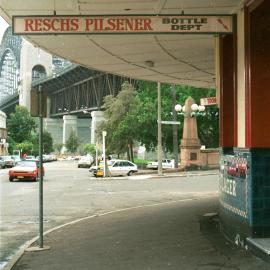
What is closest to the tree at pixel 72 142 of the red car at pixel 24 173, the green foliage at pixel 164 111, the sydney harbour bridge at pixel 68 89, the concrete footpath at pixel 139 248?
the sydney harbour bridge at pixel 68 89

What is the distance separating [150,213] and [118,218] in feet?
3.92

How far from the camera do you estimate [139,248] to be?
9.23m

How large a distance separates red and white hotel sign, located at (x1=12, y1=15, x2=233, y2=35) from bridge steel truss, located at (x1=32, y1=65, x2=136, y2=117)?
5932 cm

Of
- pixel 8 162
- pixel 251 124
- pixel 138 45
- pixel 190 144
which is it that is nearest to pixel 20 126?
pixel 8 162

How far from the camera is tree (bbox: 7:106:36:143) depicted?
123 m

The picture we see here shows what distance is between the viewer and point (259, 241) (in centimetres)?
800

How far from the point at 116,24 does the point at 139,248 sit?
3.76m

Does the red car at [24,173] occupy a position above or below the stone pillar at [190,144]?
below

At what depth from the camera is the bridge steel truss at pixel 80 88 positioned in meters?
Result: 83.4

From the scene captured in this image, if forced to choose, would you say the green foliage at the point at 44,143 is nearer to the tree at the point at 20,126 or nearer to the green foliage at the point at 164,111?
the tree at the point at 20,126

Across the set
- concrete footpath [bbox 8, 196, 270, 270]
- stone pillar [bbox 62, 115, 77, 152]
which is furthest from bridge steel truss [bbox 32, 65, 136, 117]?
concrete footpath [bbox 8, 196, 270, 270]

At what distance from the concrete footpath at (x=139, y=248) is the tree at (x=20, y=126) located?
112 meters

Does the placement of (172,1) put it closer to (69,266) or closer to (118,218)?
(69,266)

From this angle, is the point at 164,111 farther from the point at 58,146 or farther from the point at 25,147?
the point at 58,146
